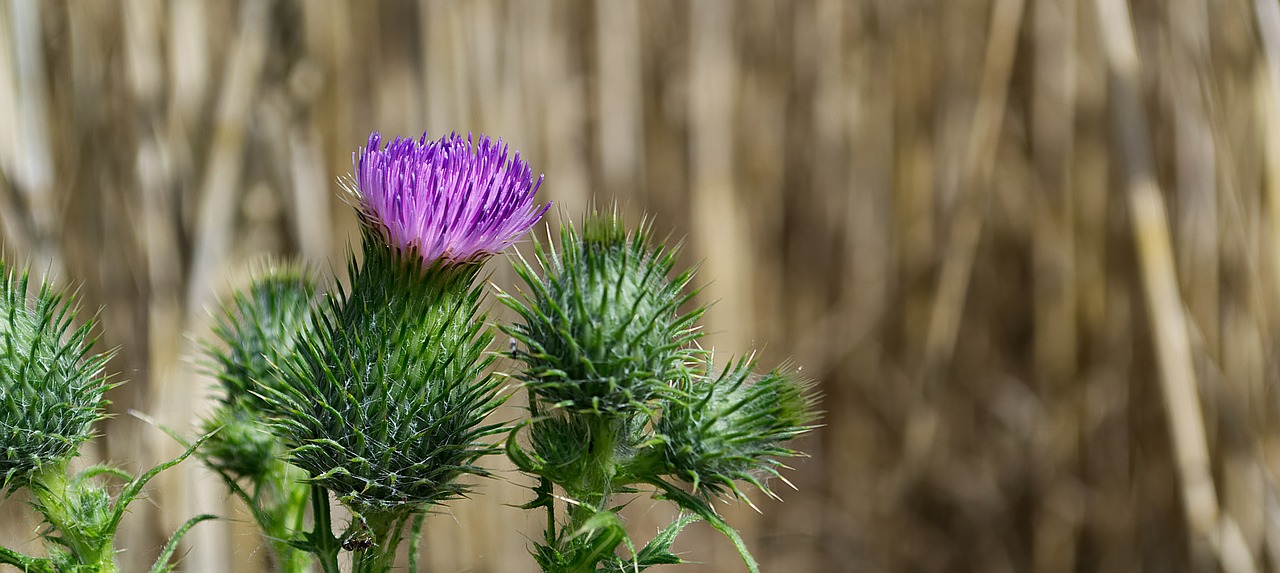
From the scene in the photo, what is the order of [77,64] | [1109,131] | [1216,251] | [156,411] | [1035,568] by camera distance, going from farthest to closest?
[1035,568] < [1109,131] < [1216,251] < [77,64] < [156,411]

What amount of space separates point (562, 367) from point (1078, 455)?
102 inches

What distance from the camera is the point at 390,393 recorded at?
3.55 ft

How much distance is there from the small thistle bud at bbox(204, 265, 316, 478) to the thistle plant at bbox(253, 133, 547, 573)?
0.07m

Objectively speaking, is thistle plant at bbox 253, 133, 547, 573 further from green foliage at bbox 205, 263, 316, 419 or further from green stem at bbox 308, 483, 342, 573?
green foliage at bbox 205, 263, 316, 419

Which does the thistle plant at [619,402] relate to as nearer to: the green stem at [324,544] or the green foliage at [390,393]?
the green foliage at [390,393]

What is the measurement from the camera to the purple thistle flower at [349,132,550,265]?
1100 millimetres

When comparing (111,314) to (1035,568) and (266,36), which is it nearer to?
(266,36)

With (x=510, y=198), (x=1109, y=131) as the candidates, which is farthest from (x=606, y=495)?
(x=1109, y=131)

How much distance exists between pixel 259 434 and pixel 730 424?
617 mm

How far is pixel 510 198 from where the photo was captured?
1.11 meters

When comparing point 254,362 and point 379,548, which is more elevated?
point 254,362

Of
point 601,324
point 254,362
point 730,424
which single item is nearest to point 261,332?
point 254,362

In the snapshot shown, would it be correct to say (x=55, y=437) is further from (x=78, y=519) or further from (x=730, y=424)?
(x=730, y=424)

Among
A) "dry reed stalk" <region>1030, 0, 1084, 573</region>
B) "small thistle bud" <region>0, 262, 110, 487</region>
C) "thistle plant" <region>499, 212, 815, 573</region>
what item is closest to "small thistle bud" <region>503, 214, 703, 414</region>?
"thistle plant" <region>499, 212, 815, 573</region>
